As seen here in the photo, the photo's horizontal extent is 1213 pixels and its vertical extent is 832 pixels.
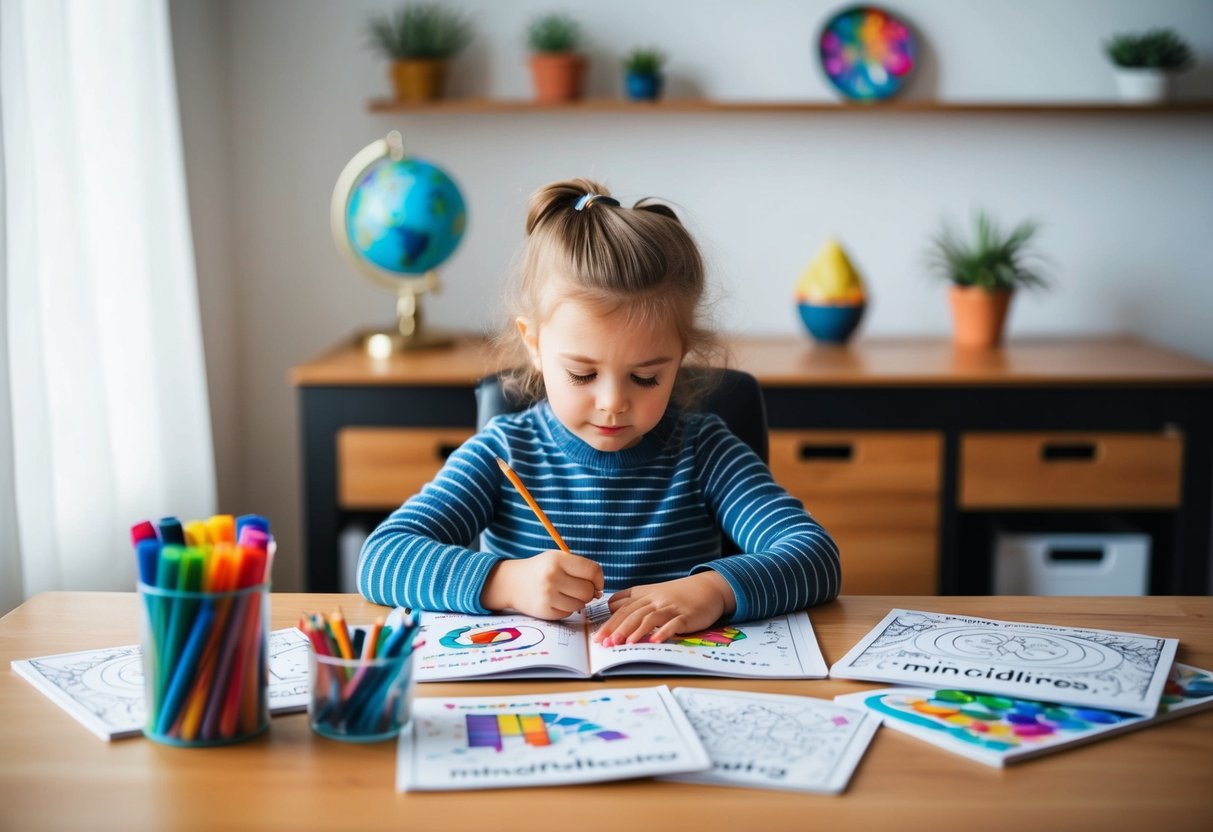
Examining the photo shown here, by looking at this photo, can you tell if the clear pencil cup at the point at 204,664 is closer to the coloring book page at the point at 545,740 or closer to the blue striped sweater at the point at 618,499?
the coloring book page at the point at 545,740

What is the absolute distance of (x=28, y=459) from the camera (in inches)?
70.8

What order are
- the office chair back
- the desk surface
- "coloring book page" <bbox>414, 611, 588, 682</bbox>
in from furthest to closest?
the desk surface
the office chair back
"coloring book page" <bbox>414, 611, 588, 682</bbox>

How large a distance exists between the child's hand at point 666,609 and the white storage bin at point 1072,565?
1.48 m

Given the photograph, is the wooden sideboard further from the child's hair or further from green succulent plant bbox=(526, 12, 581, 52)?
the child's hair

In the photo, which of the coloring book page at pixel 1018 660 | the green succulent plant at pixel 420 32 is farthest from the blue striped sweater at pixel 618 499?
the green succulent plant at pixel 420 32

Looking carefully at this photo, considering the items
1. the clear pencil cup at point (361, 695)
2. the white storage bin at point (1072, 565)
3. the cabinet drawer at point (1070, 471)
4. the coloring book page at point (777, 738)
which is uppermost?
the clear pencil cup at point (361, 695)

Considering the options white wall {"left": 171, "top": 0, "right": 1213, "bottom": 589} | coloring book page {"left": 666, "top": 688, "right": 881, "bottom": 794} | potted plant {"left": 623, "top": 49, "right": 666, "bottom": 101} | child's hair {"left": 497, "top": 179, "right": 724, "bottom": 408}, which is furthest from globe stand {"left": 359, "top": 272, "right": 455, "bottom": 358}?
coloring book page {"left": 666, "top": 688, "right": 881, "bottom": 794}

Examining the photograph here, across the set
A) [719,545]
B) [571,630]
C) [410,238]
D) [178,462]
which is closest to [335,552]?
[178,462]

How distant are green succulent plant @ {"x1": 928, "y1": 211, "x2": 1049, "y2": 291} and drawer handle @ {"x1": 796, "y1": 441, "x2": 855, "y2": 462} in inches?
20.2

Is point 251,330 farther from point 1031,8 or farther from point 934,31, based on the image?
point 1031,8

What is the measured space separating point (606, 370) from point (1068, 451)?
5.14 feet

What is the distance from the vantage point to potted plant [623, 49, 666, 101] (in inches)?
107

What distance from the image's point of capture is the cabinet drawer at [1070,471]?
2.45m

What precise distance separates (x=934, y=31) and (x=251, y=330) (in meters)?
1.71
